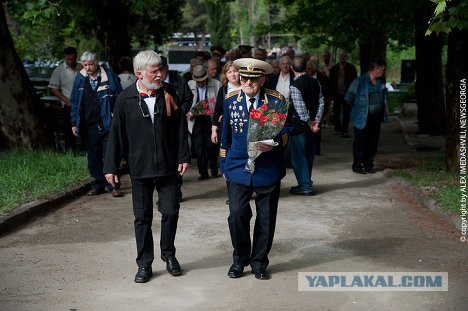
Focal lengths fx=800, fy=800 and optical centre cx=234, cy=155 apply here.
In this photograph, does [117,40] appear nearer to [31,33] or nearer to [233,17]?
[31,33]

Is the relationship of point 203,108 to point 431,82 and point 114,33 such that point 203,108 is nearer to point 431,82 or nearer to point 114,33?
point 431,82

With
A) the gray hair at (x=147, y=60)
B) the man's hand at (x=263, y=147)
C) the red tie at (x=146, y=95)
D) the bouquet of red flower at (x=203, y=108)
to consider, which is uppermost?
the gray hair at (x=147, y=60)

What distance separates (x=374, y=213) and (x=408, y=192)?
1.50 meters

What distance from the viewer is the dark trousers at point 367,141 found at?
13164 mm

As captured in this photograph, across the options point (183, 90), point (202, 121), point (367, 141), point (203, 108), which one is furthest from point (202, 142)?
point (367, 141)

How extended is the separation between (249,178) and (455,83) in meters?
6.27

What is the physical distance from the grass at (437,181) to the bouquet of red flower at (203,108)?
3138 millimetres

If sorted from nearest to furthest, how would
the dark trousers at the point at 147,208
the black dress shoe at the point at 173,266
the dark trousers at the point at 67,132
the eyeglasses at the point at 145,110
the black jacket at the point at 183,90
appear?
the eyeglasses at the point at 145,110, the dark trousers at the point at 147,208, the black dress shoe at the point at 173,266, the black jacket at the point at 183,90, the dark trousers at the point at 67,132

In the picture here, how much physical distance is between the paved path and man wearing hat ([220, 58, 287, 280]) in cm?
23

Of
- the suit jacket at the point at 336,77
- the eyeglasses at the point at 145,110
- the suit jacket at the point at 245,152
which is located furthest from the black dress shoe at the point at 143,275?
the suit jacket at the point at 336,77

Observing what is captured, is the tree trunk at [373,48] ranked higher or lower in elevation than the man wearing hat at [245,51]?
lower

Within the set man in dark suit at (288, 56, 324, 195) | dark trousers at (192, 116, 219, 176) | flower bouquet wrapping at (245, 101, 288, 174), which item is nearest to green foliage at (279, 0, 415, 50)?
man in dark suit at (288, 56, 324, 195)

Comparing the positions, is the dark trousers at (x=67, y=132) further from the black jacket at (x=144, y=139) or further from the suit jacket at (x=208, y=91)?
the black jacket at (x=144, y=139)

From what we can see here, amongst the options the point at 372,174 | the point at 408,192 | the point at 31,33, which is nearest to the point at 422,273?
the point at 408,192
